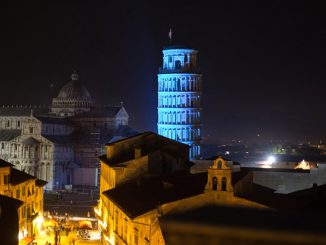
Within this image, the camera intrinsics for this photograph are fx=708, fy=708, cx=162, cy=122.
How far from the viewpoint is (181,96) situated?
104875mm

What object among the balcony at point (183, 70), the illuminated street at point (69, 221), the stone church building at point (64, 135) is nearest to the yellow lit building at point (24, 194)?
the illuminated street at point (69, 221)

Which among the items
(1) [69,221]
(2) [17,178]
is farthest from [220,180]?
(1) [69,221]

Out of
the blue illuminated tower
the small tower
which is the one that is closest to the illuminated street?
the blue illuminated tower

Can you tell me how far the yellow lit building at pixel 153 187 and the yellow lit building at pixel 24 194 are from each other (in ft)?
20.0

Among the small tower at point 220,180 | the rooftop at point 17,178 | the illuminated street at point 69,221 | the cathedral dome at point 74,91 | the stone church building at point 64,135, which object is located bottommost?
the illuminated street at point 69,221

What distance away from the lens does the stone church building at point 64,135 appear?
112688 mm

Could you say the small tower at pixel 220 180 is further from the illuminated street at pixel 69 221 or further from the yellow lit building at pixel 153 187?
the illuminated street at pixel 69 221

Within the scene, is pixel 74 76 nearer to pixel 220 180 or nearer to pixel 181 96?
pixel 181 96

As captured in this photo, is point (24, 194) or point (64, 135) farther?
point (64, 135)

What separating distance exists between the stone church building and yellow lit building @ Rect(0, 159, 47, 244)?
137ft

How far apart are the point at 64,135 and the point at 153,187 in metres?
75.8

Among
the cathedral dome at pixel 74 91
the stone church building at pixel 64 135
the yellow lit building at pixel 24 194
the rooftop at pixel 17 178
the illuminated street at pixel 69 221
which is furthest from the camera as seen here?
the cathedral dome at pixel 74 91

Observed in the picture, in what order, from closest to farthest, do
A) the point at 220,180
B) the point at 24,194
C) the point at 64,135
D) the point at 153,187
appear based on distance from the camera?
1. the point at 220,180
2. the point at 153,187
3. the point at 24,194
4. the point at 64,135

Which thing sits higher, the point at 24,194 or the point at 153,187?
the point at 153,187
